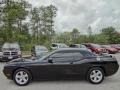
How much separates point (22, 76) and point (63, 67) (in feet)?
5.24

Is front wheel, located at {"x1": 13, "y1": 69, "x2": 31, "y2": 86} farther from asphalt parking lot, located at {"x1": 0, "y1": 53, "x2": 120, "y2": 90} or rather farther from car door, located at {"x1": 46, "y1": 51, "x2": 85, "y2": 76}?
car door, located at {"x1": 46, "y1": 51, "x2": 85, "y2": 76}

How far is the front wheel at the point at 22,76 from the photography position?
841 cm

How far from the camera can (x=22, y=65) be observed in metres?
8.45

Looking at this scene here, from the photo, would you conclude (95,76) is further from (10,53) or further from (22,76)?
(10,53)

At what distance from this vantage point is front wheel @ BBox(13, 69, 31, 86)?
841cm

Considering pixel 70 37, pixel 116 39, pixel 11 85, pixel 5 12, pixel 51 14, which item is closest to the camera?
pixel 11 85

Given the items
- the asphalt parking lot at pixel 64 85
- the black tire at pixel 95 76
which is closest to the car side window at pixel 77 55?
the black tire at pixel 95 76

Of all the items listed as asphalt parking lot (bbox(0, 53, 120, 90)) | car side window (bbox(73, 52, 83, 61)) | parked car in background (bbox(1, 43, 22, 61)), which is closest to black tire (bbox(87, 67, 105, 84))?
asphalt parking lot (bbox(0, 53, 120, 90))

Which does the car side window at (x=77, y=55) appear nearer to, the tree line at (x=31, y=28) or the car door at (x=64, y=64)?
the car door at (x=64, y=64)

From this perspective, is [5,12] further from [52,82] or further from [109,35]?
[109,35]

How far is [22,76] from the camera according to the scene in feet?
27.6

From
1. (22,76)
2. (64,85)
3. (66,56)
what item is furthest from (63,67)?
(22,76)

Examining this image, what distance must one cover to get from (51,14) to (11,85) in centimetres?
3501

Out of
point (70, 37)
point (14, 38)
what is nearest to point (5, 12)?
point (14, 38)
